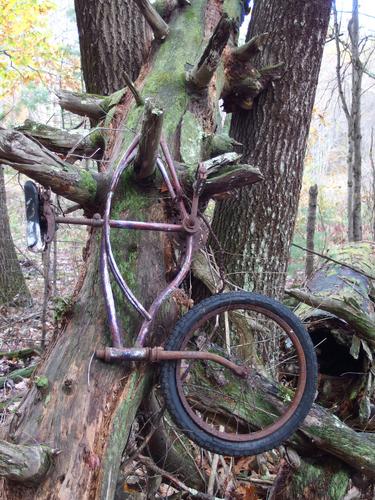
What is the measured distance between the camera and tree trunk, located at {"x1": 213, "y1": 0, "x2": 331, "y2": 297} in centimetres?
394

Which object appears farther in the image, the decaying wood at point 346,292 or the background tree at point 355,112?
the background tree at point 355,112

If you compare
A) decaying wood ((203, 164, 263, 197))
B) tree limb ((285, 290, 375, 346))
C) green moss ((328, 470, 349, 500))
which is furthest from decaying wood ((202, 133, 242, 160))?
green moss ((328, 470, 349, 500))

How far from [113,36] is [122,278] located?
280cm

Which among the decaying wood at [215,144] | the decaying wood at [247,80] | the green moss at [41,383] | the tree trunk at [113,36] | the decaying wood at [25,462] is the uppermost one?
the tree trunk at [113,36]

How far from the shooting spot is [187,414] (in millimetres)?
2447

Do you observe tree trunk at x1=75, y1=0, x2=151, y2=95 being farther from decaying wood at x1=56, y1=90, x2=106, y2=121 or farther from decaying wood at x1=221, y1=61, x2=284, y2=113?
decaying wood at x1=221, y1=61, x2=284, y2=113

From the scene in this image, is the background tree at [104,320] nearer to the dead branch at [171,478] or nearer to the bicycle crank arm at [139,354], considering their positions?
the bicycle crank arm at [139,354]

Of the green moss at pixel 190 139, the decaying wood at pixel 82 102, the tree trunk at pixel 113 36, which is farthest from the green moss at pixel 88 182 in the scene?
the tree trunk at pixel 113 36

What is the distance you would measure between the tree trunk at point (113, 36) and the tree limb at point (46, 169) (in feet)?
6.56

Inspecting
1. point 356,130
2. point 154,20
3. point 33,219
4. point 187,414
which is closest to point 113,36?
point 154,20

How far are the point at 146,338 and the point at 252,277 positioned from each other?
1.74m

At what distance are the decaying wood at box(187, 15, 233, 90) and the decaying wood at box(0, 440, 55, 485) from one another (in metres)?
2.27

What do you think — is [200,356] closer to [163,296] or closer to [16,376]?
[163,296]

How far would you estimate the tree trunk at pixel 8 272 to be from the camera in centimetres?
745
